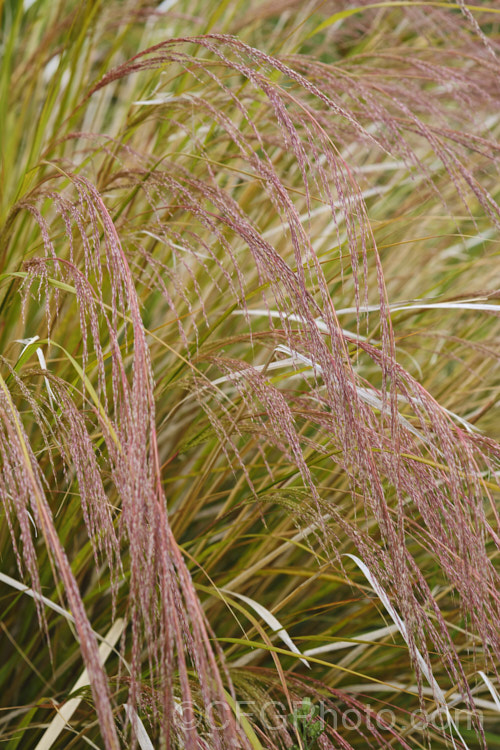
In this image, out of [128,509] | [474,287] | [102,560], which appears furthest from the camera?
[474,287]

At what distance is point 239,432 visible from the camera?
2.60 feet

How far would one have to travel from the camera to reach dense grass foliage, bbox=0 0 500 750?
1.84ft

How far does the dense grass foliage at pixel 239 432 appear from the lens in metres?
0.56

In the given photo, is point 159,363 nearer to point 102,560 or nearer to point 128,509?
point 102,560

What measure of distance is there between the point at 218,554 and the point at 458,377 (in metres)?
0.66

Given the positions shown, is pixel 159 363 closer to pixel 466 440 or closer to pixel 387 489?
pixel 387 489

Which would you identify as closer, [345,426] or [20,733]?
[345,426]

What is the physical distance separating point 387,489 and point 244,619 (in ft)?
1.01

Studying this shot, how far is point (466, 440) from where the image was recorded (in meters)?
0.66

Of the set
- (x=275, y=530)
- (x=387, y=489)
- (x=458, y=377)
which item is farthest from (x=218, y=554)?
(x=458, y=377)

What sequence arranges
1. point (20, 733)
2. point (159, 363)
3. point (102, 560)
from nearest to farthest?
point (20, 733) < point (102, 560) < point (159, 363)

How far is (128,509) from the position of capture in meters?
0.47

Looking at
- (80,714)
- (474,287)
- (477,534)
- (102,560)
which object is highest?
(474,287)

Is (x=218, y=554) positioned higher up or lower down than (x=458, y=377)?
lower down
